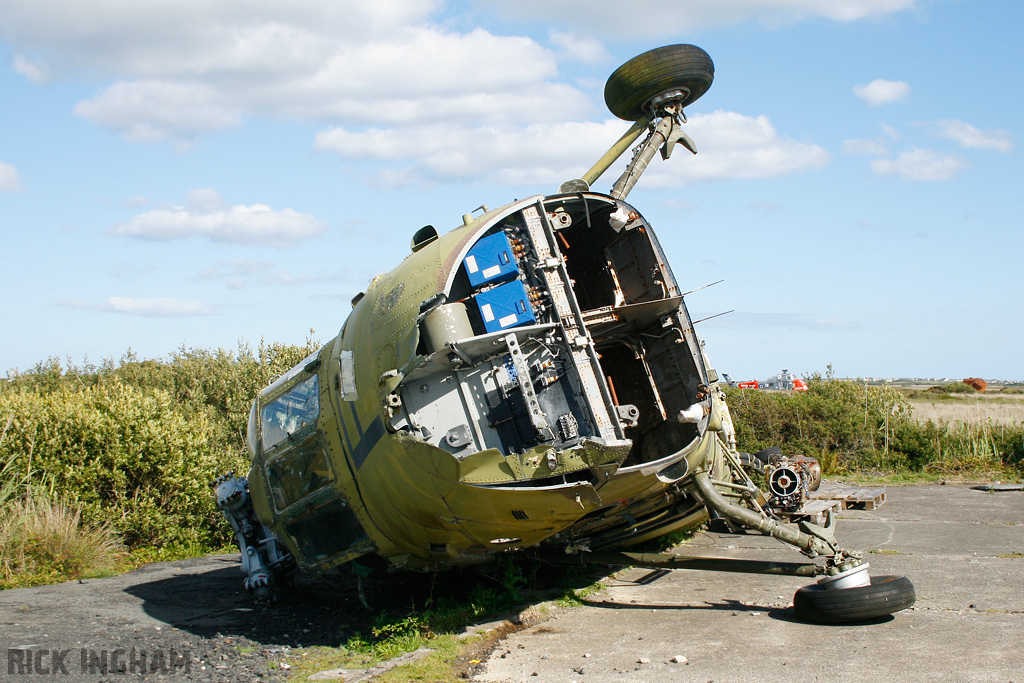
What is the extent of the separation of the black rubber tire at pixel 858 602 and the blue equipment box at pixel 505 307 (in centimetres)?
367

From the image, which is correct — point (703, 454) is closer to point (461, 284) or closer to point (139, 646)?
point (461, 284)

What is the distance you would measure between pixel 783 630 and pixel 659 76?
21.8 ft

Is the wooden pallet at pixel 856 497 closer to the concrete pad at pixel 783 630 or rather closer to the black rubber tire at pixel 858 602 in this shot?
the concrete pad at pixel 783 630

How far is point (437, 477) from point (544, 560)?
9.16 feet

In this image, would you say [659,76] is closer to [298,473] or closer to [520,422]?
[520,422]

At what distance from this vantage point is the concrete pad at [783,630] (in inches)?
247

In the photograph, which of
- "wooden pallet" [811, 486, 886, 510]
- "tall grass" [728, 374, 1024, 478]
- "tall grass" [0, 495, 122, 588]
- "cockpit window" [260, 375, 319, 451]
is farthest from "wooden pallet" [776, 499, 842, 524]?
"tall grass" [0, 495, 122, 588]

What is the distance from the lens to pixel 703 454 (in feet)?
25.2

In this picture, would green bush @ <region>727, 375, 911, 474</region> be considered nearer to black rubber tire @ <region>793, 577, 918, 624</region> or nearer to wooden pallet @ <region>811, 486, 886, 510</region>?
wooden pallet @ <region>811, 486, 886, 510</region>

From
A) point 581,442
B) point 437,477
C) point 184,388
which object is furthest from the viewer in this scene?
point 184,388

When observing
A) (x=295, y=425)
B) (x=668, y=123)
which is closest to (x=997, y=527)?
(x=668, y=123)

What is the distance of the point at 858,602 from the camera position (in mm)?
7199

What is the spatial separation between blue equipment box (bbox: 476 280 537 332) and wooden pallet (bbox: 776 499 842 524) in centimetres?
392

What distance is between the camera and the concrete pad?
6.28 metres
